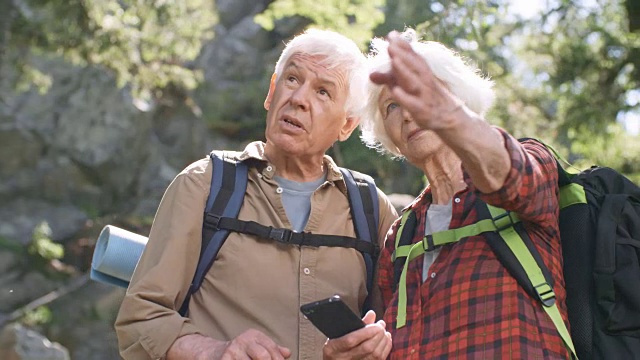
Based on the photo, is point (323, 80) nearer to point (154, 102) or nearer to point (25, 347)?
point (25, 347)

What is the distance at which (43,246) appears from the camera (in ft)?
58.4

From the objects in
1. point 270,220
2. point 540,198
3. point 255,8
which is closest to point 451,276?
point 540,198

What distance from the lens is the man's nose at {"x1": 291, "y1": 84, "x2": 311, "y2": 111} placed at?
3.63 m

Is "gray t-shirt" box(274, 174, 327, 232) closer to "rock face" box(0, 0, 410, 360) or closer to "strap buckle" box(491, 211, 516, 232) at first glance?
"strap buckle" box(491, 211, 516, 232)

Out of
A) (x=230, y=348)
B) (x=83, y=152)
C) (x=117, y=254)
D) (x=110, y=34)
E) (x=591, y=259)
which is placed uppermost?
(x=591, y=259)

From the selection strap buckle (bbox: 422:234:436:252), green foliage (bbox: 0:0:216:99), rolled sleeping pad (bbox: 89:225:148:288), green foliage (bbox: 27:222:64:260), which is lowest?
green foliage (bbox: 27:222:64:260)

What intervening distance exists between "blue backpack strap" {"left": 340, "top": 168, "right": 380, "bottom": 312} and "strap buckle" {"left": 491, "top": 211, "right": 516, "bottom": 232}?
1028 millimetres

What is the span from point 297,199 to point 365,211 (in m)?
0.32

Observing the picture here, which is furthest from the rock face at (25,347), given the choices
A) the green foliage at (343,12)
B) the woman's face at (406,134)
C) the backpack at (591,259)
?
the backpack at (591,259)

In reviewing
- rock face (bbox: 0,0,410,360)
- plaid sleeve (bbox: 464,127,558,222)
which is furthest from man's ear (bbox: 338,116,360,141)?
rock face (bbox: 0,0,410,360)

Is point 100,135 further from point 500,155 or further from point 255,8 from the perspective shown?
point 500,155

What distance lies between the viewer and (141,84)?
12.5 meters

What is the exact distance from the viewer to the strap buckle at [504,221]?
266cm

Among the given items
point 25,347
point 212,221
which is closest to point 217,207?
point 212,221
